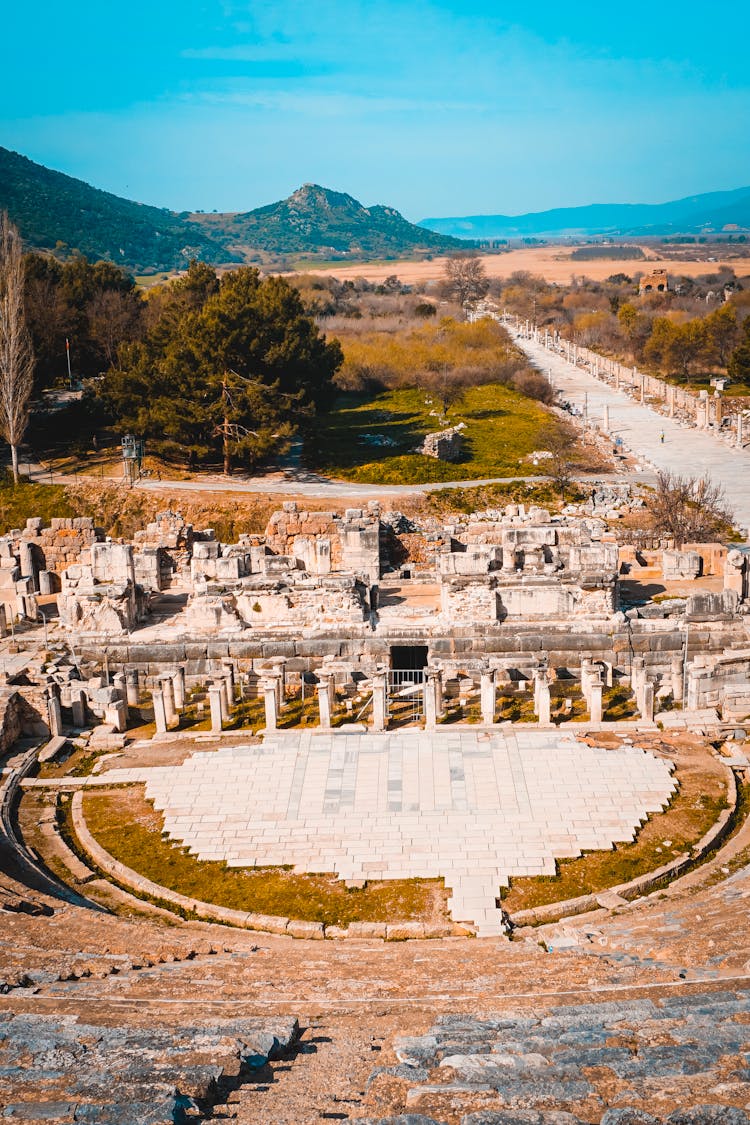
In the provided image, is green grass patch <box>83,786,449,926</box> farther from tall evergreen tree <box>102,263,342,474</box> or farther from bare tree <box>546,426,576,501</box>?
bare tree <box>546,426,576,501</box>

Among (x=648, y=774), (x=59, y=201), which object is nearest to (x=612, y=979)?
(x=648, y=774)

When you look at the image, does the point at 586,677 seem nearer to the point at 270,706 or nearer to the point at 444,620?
the point at 444,620

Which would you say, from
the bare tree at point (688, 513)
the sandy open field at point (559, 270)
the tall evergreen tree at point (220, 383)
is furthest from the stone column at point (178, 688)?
the sandy open field at point (559, 270)

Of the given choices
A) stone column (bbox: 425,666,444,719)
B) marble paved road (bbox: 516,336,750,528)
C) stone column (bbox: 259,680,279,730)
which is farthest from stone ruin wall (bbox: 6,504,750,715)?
marble paved road (bbox: 516,336,750,528)

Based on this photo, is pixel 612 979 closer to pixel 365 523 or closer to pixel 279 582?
pixel 279 582

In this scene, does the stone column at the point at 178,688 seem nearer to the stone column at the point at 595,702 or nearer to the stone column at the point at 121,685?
the stone column at the point at 121,685

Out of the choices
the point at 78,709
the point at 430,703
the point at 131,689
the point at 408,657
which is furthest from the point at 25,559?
the point at 430,703
